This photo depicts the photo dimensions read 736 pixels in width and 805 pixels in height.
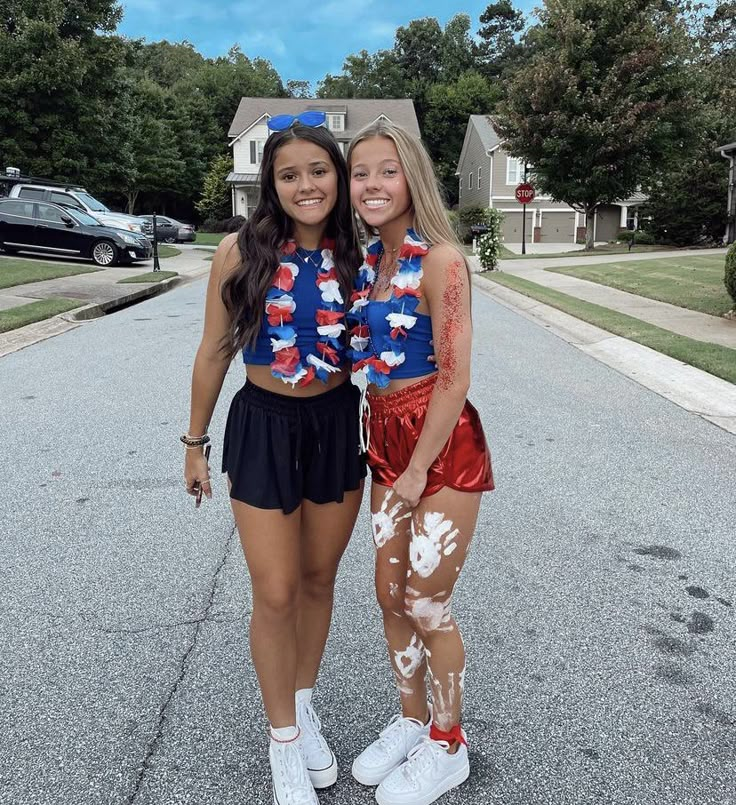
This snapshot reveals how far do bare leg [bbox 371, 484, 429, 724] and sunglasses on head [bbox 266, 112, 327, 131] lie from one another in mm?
1022

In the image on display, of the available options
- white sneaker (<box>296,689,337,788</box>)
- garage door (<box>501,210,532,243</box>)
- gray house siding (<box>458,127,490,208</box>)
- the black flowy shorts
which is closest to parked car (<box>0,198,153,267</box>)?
the black flowy shorts

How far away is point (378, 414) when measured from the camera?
2.03 metres

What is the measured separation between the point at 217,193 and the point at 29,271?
3011 centimetres

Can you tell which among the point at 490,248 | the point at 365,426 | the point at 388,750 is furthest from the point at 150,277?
the point at 388,750

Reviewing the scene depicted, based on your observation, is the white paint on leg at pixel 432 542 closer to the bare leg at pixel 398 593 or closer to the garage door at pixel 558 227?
the bare leg at pixel 398 593

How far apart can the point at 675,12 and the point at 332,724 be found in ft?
105

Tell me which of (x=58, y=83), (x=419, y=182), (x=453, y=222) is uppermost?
(x=58, y=83)

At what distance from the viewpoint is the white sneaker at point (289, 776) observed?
6.36 ft

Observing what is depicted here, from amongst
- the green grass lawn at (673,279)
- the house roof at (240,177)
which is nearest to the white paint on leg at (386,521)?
the green grass lawn at (673,279)

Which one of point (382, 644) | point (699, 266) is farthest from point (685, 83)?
point (382, 644)

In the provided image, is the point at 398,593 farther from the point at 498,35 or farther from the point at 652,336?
the point at 498,35

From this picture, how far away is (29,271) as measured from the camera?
1560cm

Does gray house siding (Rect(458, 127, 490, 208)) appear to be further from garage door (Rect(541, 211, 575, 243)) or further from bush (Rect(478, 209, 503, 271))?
bush (Rect(478, 209, 503, 271))

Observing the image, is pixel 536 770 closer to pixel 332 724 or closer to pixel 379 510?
pixel 332 724
